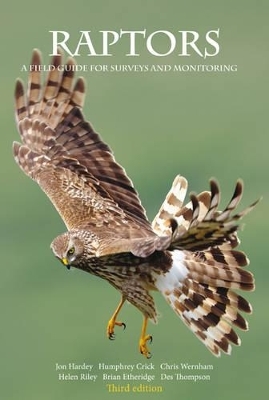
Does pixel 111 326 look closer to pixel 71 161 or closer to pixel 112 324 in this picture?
pixel 112 324

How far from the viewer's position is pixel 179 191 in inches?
407

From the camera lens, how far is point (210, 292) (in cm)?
1004

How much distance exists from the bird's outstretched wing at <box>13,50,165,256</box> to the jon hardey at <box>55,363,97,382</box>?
1.20 meters

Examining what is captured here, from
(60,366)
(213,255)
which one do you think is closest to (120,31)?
(213,255)

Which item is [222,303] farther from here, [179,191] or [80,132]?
[80,132]

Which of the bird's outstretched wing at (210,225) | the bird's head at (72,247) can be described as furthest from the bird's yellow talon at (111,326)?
the bird's outstretched wing at (210,225)

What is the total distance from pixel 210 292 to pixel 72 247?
1.17 m

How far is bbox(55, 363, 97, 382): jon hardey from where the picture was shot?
1046 cm

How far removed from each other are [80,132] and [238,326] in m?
2.18

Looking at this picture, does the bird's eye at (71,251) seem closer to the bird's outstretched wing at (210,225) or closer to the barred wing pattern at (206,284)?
the barred wing pattern at (206,284)

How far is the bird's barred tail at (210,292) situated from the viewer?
32.2 ft

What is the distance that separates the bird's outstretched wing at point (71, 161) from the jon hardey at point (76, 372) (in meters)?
1.20

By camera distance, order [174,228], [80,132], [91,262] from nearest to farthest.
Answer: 1. [174,228]
2. [91,262]
3. [80,132]

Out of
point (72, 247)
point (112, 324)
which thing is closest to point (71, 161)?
point (72, 247)
